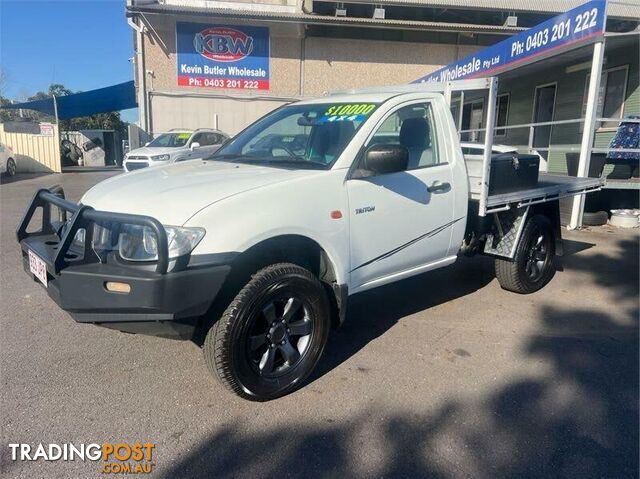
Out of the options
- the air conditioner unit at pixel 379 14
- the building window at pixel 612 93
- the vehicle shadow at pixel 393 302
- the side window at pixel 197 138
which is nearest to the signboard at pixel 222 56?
the air conditioner unit at pixel 379 14

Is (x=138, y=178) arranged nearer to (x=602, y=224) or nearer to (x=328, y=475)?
(x=328, y=475)

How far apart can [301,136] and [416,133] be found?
0.95 meters

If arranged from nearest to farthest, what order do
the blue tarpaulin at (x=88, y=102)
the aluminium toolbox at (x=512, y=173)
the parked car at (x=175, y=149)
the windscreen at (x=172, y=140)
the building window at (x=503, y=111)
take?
the aluminium toolbox at (x=512, y=173) → the parked car at (x=175, y=149) → the building window at (x=503, y=111) → the windscreen at (x=172, y=140) → the blue tarpaulin at (x=88, y=102)

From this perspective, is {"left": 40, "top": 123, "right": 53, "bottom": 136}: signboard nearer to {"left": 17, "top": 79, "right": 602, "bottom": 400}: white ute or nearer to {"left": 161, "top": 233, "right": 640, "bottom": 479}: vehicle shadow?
{"left": 17, "top": 79, "right": 602, "bottom": 400}: white ute

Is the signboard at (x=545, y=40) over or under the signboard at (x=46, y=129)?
over

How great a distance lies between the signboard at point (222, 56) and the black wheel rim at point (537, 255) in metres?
15.3

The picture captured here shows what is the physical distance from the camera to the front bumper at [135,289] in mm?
2529

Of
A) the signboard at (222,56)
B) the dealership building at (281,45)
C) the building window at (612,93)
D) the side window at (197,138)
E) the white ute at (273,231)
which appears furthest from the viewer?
the signboard at (222,56)

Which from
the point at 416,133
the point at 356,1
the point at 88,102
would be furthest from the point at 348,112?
the point at 88,102

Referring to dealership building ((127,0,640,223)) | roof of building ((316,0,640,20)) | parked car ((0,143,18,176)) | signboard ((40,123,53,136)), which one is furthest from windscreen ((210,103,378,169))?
signboard ((40,123,53,136))

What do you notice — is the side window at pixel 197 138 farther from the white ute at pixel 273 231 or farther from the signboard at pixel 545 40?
the white ute at pixel 273 231

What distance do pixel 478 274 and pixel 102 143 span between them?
90.6ft

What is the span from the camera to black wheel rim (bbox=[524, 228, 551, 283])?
201 inches

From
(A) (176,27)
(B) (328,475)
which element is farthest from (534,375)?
(A) (176,27)
